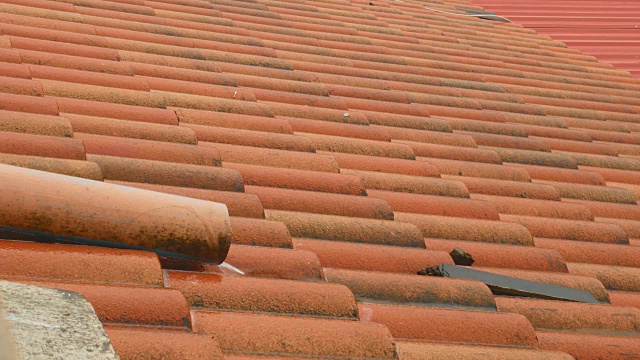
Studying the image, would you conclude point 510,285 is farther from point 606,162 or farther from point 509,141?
point 606,162

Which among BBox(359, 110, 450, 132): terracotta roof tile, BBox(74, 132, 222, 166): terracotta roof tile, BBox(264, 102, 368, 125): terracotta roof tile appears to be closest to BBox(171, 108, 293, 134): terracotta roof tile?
BBox(264, 102, 368, 125): terracotta roof tile

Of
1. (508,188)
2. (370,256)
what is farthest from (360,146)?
(370,256)

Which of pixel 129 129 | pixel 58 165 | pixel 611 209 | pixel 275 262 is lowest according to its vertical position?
pixel 275 262

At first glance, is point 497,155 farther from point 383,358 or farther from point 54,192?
point 54,192

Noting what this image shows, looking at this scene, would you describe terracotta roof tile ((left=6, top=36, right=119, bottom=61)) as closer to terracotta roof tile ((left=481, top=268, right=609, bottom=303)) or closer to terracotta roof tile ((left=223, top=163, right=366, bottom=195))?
terracotta roof tile ((left=223, top=163, right=366, bottom=195))

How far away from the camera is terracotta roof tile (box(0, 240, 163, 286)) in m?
1.52

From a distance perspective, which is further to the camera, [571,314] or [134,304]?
[571,314]

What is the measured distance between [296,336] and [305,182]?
0.86 meters

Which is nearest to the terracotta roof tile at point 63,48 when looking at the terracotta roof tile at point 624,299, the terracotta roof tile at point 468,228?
the terracotta roof tile at point 468,228

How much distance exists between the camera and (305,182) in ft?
7.85

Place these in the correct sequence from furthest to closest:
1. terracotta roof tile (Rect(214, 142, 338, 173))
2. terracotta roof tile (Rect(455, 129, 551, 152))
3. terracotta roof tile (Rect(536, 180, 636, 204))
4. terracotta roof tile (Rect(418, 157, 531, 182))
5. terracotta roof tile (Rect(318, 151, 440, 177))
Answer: terracotta roof tile (Rect(455, 129, 551, 152)) → terracotta roof tile (Rect(536, 180, 636, 204)) → terracotta roof tile (Rect(418, 157, 531, 182)) → terracotta roof tile (Rect(318, 151, 440, 177)) → terracotta roof tile (Rect(214, 142, 338, 173))

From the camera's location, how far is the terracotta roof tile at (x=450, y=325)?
1796mm

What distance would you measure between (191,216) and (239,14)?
2577mm

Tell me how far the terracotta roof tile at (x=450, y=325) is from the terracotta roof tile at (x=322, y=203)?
48cm
